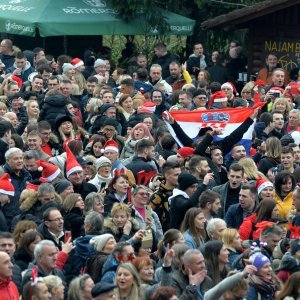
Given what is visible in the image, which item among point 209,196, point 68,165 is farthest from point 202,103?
point 209,196

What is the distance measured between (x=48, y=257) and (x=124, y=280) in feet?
2.95

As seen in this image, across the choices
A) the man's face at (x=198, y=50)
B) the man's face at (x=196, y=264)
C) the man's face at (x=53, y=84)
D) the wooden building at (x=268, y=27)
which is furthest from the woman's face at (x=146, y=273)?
the man's face at (x=198, y=50)

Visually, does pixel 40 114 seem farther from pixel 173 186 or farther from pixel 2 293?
pixel 2 293

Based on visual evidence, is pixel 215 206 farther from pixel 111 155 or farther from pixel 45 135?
pixel 45 135

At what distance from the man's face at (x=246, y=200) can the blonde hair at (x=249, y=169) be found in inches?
42.1

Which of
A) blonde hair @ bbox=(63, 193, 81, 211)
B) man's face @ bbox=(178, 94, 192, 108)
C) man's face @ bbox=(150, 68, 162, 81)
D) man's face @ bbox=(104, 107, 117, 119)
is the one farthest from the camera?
man's face @ bbox=(150, 68, 162, 81)

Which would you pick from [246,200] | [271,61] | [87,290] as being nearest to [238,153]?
[246,200]

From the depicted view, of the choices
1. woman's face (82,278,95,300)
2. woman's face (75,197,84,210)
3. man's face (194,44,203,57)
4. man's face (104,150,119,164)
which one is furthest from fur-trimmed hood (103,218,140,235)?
man's face (194,44,203,57)

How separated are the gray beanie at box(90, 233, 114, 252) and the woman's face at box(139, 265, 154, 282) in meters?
0.78

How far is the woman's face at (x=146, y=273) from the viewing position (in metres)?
13.6

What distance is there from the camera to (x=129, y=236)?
1548cm

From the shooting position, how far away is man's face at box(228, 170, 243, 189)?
17.2 metres

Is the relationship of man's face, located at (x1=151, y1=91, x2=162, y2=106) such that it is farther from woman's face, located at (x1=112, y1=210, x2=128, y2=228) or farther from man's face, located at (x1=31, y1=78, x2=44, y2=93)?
woman's face, located at (x1=112, y1=210, x2=128, y2=228)

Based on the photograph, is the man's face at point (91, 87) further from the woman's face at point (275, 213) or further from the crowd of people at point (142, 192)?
the woman's face at point (275, 213)
